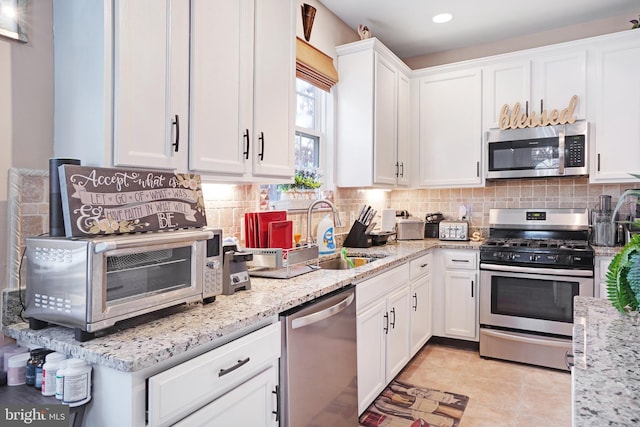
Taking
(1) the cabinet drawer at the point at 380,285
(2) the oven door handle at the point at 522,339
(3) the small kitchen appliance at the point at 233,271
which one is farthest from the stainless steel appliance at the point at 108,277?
(2) the oven door handle at the point at 522,339

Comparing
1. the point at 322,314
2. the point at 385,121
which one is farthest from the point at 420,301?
the point at 322,314

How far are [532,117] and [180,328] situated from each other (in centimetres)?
335

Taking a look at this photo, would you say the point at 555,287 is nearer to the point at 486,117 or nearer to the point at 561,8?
the point at 486,117

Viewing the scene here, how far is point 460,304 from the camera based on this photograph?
3.58 m

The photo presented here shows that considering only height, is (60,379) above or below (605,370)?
below

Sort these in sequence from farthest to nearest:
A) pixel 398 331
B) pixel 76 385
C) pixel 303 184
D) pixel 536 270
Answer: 1. pixel 536 270
2. pixel 303 184
3. pixel 398 331
4. pixel 76 385

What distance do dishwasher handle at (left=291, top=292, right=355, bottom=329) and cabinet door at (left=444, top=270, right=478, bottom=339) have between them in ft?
5.87

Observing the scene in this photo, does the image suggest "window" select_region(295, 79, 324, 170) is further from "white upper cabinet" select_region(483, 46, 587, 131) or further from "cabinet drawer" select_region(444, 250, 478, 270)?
"white upper cabinet" select_region(483, 46, 587, 131)

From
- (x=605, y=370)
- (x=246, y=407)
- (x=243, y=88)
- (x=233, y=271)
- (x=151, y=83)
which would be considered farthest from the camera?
(x=243, y=88)

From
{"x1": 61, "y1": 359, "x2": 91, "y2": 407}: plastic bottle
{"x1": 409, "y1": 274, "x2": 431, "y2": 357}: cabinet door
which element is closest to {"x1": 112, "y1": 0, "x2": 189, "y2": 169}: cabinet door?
{"x1": 61, "y1": 359, "x2": 91, "y2": 407}: plastic bottle

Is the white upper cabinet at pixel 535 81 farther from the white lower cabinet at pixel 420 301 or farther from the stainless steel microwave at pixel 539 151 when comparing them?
the white lower cabinet at pixel 420 301

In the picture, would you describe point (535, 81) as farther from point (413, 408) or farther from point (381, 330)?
point (413, 408)

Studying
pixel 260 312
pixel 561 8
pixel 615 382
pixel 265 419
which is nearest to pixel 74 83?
pixel 260 312

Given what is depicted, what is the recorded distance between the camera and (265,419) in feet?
5.05
